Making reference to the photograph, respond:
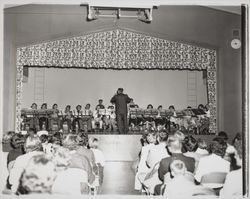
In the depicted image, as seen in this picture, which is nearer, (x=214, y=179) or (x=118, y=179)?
(x=214, y=179)

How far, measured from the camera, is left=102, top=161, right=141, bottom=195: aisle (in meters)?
5.04

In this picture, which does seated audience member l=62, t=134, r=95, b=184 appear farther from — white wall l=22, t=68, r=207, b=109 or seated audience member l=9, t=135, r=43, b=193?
white wall l=22, t=68, r=207, b=109

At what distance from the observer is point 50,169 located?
3230 mm

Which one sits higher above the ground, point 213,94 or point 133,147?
point 213,94

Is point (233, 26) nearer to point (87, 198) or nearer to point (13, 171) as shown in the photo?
point (87, 198)

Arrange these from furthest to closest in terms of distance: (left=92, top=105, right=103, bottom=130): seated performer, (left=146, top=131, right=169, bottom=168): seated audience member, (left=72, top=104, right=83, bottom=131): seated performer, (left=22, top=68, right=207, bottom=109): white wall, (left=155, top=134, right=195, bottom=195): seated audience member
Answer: (left=22, top=68, right=207, bottom=109): white wall → (left=92, top=105, right=103, bottom=130): seated performer → (left=72, top=104, right=83, bottom=131): seated performer → (left=146, top=131, right=169, bottom=168): seated audience member → (left=155, top=134, right=195, bottom=195): seated audience member

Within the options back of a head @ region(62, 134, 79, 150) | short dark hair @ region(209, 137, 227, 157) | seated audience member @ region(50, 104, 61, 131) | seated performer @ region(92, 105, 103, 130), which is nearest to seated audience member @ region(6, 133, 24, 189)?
back of a head @ region(62, 134, 79, 150)

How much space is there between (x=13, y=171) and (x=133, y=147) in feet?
12.1

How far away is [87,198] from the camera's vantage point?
4.30m

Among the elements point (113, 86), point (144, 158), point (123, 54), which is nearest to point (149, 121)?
point (123, 54)

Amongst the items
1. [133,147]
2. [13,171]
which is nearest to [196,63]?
[133,147]

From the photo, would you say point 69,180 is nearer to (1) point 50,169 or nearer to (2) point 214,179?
(1) point 50,169

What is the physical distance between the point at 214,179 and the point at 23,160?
7.50 ft

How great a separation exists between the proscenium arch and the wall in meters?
0.27
